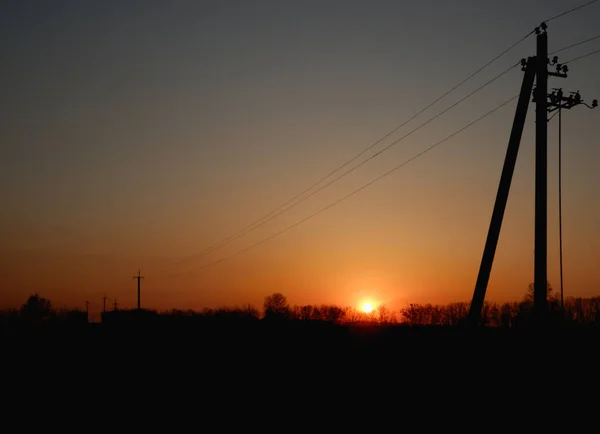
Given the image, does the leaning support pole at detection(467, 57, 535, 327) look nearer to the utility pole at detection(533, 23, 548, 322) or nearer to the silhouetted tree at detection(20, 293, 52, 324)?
the utility pole at detection(533, 23, 548, 322)

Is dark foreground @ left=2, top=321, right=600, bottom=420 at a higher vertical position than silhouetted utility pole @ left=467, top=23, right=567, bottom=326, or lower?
lower

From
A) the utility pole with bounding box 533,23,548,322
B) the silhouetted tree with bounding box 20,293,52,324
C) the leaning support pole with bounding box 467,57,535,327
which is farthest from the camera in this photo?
the silhouetted tree with bounding box 20,293,52,324

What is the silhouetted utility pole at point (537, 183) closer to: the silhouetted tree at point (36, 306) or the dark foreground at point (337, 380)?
the dark foreground at point (337, 380)

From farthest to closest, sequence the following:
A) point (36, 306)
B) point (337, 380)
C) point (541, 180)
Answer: point (36, 306)
point (541, 180)
point (337, 380)

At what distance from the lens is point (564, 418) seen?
38.1ft

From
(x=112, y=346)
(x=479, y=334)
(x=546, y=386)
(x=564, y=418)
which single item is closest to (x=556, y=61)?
(x=479, y=334)

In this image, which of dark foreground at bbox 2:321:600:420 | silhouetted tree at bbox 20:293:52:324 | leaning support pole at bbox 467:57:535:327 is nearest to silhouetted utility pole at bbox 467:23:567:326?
leaning support pole at bbox 467:57:535:327

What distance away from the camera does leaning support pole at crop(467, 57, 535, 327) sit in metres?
18.7

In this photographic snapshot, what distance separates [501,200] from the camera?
19.1 metres

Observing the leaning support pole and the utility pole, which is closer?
the utility pole

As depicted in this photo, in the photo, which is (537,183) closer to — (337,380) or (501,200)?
(501,200)

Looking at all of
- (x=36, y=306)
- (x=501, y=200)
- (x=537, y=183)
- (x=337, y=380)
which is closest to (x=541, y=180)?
(x=537, y=183)

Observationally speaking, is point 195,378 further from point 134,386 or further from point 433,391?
point 433,391

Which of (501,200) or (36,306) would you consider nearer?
(501,200)
